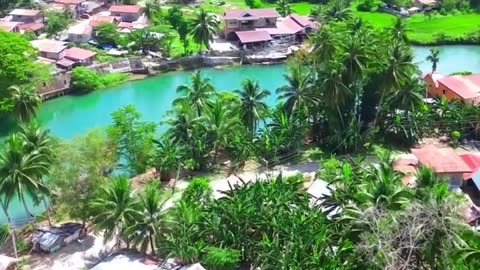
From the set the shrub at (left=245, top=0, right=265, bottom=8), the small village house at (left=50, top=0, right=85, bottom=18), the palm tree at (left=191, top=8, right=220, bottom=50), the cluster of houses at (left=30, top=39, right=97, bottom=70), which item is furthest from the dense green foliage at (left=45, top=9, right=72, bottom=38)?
the shrub at (left=245, top=0, right=265, bottom=8)

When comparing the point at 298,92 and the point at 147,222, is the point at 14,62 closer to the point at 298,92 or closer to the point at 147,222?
the point at 298,92

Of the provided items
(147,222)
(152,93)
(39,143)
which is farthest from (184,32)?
(147,222)

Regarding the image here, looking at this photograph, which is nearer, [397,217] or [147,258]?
[397,217]

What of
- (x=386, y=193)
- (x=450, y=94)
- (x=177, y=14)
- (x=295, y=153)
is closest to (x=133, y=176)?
(x=295, y=153)

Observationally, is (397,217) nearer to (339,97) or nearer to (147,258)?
(147,258)

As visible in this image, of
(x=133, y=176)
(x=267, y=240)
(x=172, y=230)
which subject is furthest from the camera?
(x=133, y=176)

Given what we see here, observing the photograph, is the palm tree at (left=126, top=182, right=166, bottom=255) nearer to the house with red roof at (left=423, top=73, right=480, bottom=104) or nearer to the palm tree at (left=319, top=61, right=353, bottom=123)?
the palm tree at (left=319, top=61, right=353, bottom=123)
